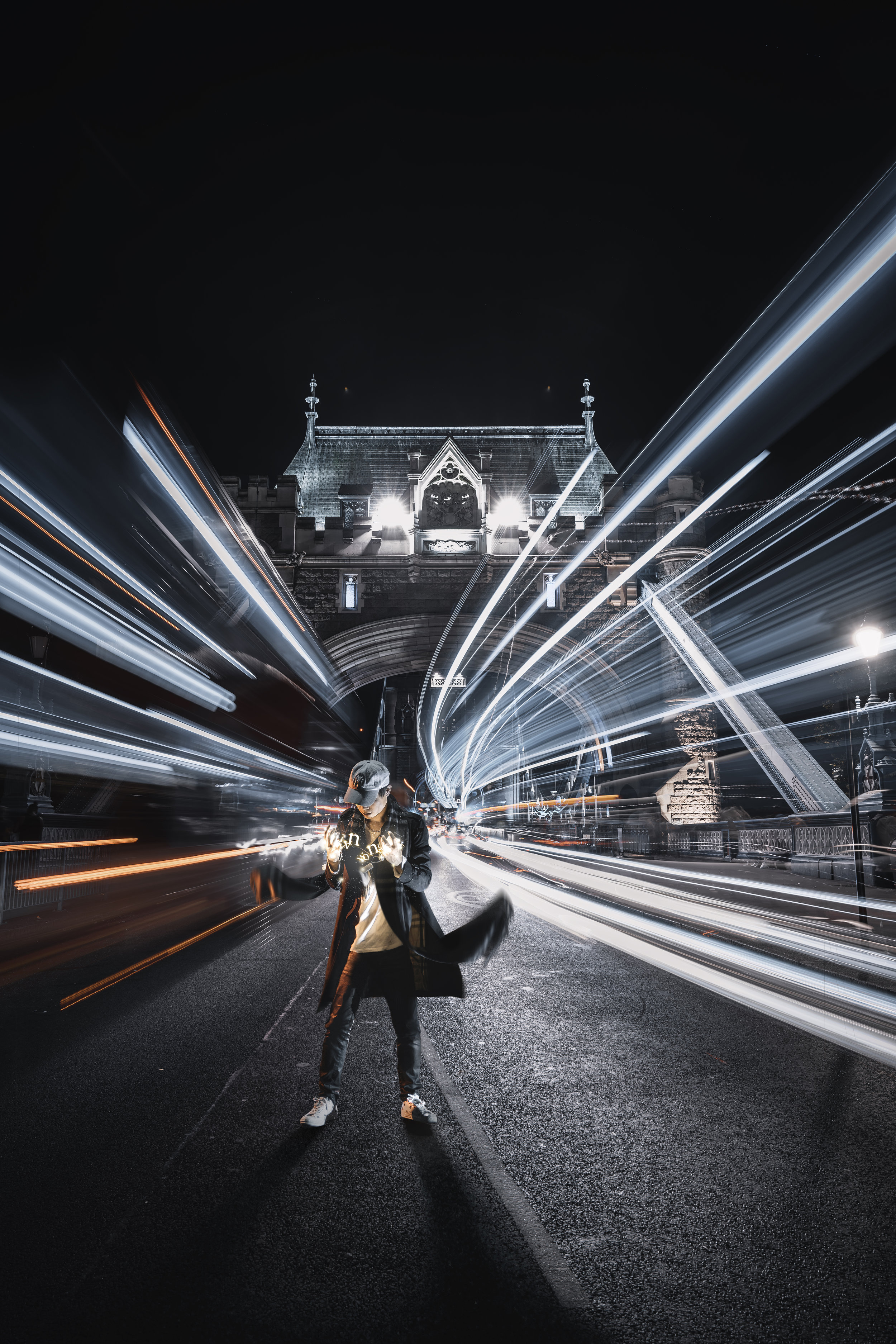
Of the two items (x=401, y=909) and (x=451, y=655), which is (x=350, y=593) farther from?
(x=401, y=909)

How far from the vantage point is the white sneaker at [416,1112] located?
378 cm

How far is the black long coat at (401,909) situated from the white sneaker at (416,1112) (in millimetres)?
486

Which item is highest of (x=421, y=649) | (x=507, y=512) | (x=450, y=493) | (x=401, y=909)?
(x=450, y=493)

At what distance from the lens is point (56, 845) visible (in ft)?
38.4

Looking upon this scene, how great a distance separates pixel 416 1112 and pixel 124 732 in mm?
12196

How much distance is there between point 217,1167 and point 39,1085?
5.47 feet

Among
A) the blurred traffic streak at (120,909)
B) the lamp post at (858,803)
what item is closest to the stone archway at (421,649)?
the blurred traffic streak at (120,909)

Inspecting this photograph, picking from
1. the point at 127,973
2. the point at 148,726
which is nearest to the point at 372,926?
the point at 127,973

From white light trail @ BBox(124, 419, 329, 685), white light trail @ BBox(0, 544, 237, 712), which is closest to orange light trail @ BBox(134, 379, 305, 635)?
white light trail @ BBox(124, 419, 329, 685)

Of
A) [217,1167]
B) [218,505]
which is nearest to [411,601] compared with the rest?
[218,505]

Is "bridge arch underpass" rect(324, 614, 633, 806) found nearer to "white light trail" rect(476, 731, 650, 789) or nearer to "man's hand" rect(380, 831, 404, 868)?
"white light trail" rect(476, 731, 650, 789)

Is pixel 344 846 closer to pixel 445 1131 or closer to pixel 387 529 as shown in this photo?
pixel 445 1131

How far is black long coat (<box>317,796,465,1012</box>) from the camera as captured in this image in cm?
384

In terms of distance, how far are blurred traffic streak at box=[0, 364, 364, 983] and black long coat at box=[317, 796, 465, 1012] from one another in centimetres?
481
